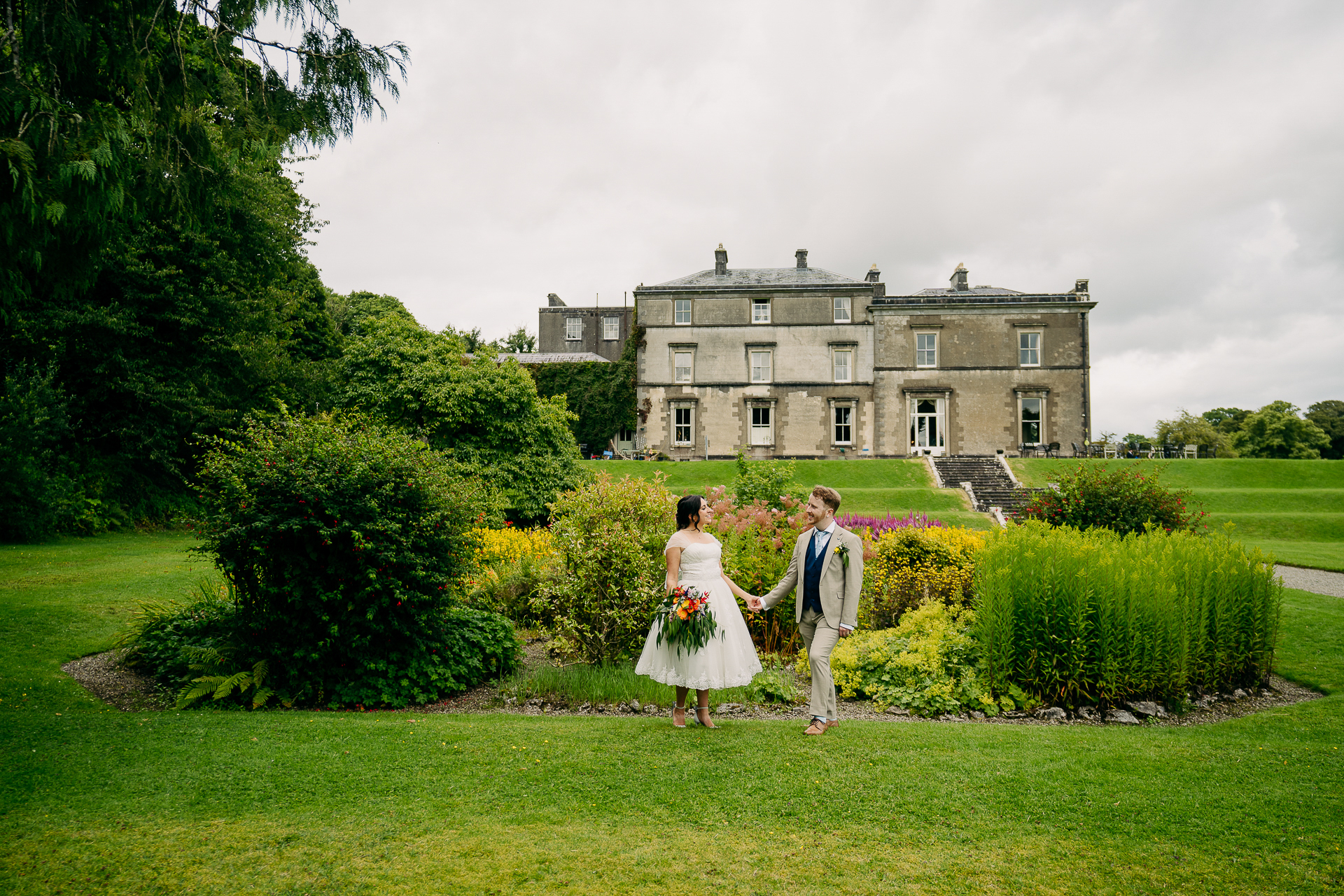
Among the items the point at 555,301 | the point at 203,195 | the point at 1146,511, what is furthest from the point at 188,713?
the point at 555,301

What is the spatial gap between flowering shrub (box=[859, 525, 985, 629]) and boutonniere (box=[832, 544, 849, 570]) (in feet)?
13.0

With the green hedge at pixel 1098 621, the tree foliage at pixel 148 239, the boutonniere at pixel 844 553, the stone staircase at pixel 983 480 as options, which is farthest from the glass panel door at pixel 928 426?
the boutonniere at pixel 844 553

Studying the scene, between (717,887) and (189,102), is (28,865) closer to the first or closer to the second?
(717,887)

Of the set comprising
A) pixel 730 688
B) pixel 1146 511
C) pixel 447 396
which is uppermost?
pixel 447 396

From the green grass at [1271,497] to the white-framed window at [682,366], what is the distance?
1677 centimetres

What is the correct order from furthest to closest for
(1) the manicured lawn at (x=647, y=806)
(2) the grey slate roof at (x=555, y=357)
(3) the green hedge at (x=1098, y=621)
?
(2) the grey slate roof at (x=555, y=357)
(3) the green hedge at (x=1098, y=621)
(1) the manicured lawn at (x=647, y=806)

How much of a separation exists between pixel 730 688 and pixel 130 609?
8431 millimetres

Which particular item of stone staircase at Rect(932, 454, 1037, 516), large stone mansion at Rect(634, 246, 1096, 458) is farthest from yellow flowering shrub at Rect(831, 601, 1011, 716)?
large stone mansion at Rect(634, 246, 1096, 458)

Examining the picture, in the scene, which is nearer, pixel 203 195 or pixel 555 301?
pixel 203 195

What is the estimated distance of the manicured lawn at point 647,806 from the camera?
11.2 ft

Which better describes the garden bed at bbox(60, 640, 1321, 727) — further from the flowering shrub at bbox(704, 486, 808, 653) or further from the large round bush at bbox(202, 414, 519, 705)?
the flowering shrub at bbox(704, 486, 808, 653)

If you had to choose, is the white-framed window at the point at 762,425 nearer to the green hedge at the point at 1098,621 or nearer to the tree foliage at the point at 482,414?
the tree foliage at the point at 482,414

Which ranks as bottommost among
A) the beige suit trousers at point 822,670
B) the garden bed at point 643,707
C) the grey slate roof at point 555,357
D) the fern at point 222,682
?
the garden bed at point 643,707

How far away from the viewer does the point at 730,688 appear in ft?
24.5
